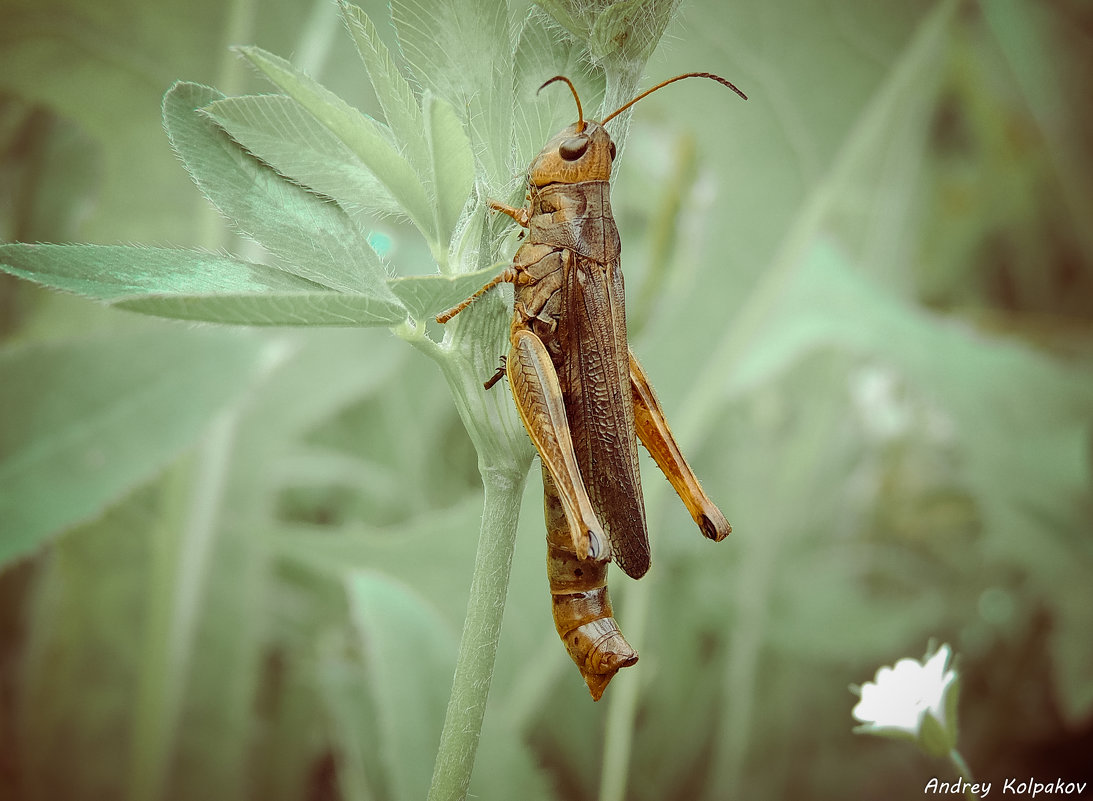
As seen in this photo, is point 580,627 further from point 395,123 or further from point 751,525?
point 751,525

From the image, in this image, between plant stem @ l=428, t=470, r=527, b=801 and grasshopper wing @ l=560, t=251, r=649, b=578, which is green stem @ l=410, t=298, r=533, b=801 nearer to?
plant stem @ l=428, t=470, r=527, b=801

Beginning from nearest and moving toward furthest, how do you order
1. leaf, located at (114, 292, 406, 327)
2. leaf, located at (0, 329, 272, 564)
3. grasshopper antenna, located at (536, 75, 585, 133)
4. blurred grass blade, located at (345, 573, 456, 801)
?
leaf, located at (114, 292, 406, 327), grasshopper antenna, located at (536, 75, 585, 133), blurred grass blade, located at (345, 573, 456, 801), leaf, located at (0, 329, 272, 564)

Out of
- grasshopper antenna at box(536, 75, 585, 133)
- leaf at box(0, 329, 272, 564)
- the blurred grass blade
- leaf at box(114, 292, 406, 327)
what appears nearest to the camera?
leaf at box(114, 292, 406, 327)

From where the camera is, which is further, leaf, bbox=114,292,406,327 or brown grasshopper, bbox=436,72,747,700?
brown grasshopper, bbox=436,72,747,700

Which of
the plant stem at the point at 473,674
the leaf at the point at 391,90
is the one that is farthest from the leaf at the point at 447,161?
the plant stem at the point at 473,674

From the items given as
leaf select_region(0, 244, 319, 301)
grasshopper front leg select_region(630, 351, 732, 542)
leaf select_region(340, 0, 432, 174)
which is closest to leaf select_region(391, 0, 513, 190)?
leaf select_region(340, 0, 432, 174)

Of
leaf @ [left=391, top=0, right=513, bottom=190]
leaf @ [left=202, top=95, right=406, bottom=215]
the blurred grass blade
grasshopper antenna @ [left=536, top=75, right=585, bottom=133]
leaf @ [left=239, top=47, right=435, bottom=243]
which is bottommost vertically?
the blurred grass blade

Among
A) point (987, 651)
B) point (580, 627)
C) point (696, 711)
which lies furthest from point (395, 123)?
point (987, 651)
